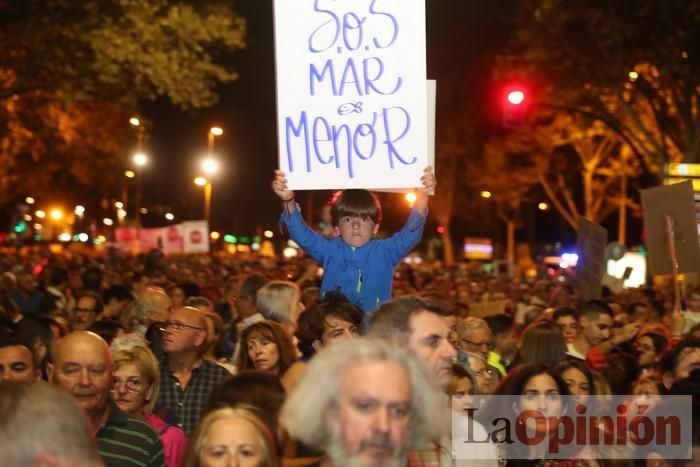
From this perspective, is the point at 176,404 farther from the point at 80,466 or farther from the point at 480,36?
the point at 480,36

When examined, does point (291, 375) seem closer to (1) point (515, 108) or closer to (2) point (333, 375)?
(2) point (333, 375)

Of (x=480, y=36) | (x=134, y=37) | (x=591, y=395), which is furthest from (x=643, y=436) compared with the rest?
(x=480, y=36)

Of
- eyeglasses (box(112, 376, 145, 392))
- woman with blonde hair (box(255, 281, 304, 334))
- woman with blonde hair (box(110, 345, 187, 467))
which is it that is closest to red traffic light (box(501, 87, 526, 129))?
woman with blonde hair (box(255, 281, 304, 334))

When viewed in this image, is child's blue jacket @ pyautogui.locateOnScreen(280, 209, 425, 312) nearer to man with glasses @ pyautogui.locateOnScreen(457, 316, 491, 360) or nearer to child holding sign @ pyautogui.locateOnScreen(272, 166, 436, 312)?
child holding sign @ pyautogui.locateOnScreen(272, 166, 436, 312)

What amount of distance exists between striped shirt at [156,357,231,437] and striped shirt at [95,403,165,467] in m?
1.89

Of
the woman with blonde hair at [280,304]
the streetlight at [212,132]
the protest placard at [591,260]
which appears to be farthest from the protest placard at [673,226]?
the streetlight at [212,132]

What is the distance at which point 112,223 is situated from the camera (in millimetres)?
95125

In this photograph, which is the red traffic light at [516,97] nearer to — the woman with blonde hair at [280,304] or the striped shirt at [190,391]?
the woman with blonde hair at [280,304]

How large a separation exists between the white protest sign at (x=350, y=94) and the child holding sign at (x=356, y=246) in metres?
0.20

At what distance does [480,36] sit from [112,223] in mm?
55948

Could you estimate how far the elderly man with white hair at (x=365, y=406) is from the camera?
3.79 metres

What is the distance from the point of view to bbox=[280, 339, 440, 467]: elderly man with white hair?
12.4 feet

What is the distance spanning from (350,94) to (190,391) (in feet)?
6.49

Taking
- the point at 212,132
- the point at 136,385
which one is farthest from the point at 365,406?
the point at 212,132
